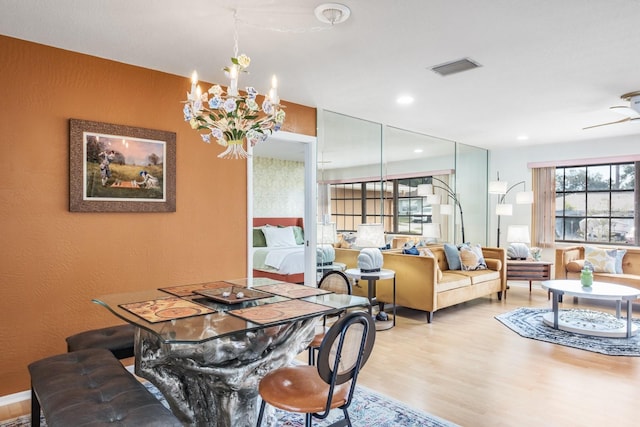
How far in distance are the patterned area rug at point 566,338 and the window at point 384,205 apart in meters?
2.10

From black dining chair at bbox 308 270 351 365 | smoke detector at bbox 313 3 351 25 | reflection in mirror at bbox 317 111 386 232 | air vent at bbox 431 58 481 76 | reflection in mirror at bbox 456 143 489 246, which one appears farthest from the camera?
reflection in mirror at bbox 456 143 489 246

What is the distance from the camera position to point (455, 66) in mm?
3250

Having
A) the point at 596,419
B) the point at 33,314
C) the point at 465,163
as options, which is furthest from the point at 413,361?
the point at 465,163

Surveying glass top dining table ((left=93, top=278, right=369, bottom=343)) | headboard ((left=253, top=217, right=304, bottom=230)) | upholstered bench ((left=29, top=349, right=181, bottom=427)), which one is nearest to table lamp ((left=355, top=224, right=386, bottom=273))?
glass top dining table ((left=93, top=278, right=369, bottom=343))

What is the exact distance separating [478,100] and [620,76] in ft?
3.94

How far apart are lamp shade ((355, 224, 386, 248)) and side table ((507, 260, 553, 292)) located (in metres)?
2.86

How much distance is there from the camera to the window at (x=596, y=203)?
6.30m

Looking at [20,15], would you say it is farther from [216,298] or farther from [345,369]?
[345,369]

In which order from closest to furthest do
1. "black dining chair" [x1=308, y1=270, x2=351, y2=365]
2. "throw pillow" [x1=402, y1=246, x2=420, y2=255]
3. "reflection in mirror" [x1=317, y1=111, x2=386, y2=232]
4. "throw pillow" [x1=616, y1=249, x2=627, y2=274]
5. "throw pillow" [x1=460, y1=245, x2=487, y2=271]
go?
"black dining chair" [x1=308, y1=270, x2=351, y2=365], "reflection in mirror" [x1=317, y1=111, x2=386, y2=232], "throw pillow" [x1=402, y1=246, x2=420, y2=255], "throw pillow" [x1=616, y1=249, x2=627, y2=274], "throw pillow" [x1=460, y1=245, x2=487, y2=271]

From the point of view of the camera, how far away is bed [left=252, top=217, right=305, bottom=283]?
6457mm

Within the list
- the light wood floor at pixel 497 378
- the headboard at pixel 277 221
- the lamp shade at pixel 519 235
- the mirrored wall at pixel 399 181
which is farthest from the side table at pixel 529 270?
the headboard at pixel 277 221

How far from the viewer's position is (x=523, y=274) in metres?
6.21

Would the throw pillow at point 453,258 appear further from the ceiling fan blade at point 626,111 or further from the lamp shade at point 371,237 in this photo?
the ceiling fan blade at point 626,111

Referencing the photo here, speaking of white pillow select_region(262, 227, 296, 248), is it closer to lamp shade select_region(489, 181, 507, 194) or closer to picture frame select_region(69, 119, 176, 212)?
lamp shade select_region(489, 181, 507, 194)
